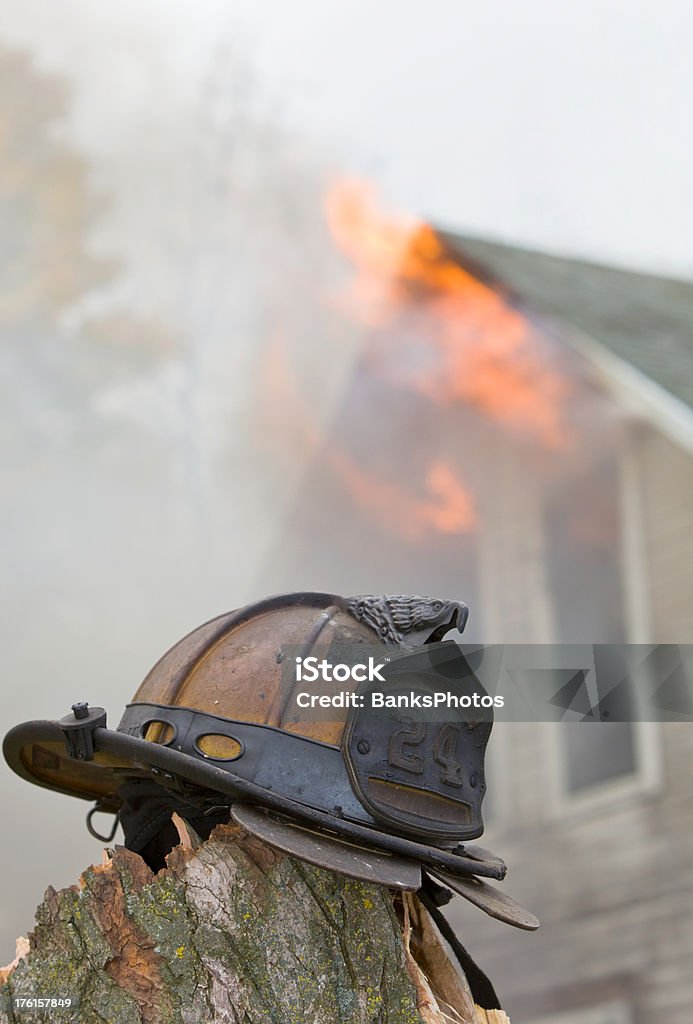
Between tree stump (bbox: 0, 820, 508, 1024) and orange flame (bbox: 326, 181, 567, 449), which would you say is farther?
orange flame (bbox: 326, 181, 567, 449)

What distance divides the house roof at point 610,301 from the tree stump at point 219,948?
487 centimetres

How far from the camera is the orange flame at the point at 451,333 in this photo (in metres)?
8.07

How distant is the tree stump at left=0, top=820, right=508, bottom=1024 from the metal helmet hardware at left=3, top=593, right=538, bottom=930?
0.12 meters

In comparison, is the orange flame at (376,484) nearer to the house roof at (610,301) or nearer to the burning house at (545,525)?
the burning house at (545,525)

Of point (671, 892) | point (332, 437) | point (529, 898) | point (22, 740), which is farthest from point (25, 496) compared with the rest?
point (22, 740)

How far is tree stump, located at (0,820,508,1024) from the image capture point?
227 cm

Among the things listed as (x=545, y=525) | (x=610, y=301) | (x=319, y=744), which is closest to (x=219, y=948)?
(x=319, y=744)

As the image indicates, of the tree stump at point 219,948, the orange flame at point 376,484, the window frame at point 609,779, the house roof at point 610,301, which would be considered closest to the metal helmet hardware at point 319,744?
the tree stump at point 219,948

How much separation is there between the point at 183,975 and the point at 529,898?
17.8 ft

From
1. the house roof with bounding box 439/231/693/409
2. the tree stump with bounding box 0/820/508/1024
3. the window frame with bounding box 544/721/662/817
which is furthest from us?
the house roof with bounding box 439/231/693/409

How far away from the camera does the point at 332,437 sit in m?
9.46

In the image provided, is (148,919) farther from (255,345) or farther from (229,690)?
(255,345)

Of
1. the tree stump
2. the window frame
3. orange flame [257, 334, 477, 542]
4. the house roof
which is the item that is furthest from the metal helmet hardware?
orange flame [257, 334, 477, 542]

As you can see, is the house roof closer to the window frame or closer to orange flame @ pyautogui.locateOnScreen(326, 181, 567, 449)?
orange flame @ pyautogui.locateOnScreen(326, 181, 567, 449)
